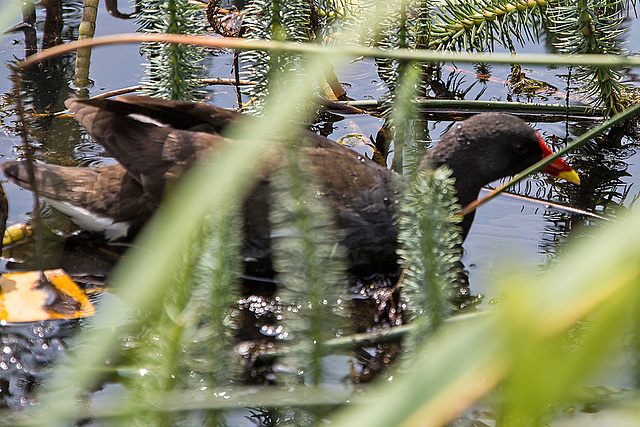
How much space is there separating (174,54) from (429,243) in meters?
2.28

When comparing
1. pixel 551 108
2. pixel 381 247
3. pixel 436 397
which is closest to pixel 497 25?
pixel 551 108

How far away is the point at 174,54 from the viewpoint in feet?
9.53

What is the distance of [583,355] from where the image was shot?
1.33 ft

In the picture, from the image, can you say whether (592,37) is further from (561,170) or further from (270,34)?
(270,34)

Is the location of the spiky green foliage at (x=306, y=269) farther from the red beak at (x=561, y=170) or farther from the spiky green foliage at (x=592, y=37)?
the spiky green foliage at (x=592, y=37)

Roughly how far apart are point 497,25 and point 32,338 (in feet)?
9.02

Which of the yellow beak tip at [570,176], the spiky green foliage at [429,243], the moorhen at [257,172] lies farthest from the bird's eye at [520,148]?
the spiky green foliage at [429,243]

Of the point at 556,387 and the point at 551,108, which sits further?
the point at 551,108

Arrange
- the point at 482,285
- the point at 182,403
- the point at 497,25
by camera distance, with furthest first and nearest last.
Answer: the point at 497,25 → the point at 482,285 → the point at 182,403

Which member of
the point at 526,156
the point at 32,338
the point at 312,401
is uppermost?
the point at 312,401

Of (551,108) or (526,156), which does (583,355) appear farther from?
(551,108)

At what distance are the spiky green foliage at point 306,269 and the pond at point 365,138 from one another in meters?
1.56

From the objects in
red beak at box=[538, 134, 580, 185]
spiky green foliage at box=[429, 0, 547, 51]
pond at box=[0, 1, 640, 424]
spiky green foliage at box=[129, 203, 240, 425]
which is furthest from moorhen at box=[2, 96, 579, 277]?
spiky green foliage at box=[129, 203, 240, 425]

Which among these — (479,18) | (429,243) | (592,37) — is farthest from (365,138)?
(429,243)
